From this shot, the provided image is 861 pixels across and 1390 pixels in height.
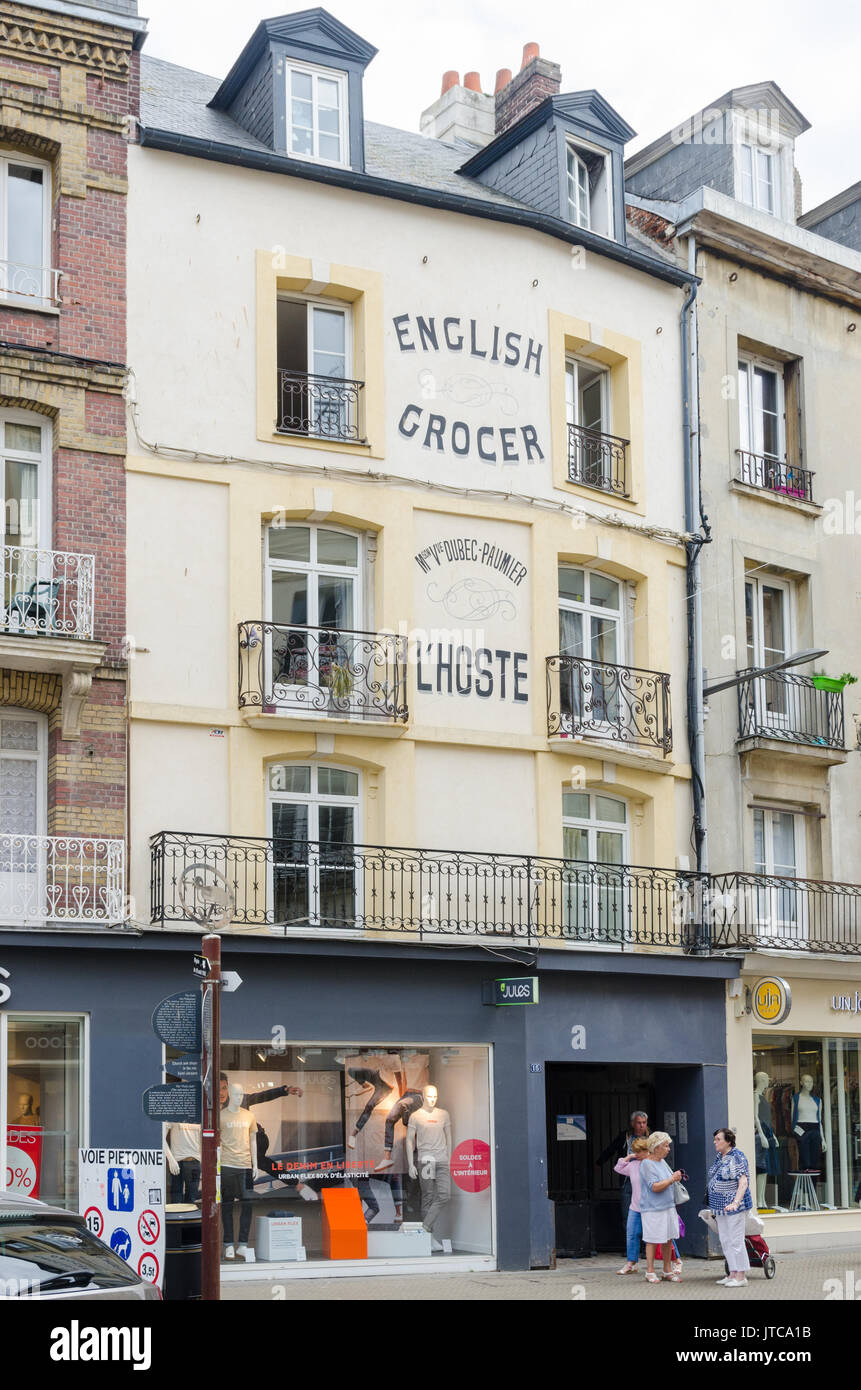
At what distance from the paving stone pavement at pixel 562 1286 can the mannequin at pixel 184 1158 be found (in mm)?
1010

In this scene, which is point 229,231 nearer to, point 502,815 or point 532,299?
point 532,299

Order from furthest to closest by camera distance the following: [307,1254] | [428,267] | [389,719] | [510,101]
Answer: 1. [510,101]
2. [428,267]
3. [389,719]
4. [307,1254]

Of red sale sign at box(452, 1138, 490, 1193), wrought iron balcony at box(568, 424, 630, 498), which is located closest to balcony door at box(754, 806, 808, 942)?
wrought iron balcony at box(568, 424, 630, 498)

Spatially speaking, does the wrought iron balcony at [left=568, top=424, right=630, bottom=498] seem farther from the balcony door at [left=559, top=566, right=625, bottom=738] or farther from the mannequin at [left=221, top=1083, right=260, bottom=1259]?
the mannequin at [left=221, top=1083, right=260, bottom=1259]

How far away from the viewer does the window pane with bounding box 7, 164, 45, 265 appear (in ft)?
60.6

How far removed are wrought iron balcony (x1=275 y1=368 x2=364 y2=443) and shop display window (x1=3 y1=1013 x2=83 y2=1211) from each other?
7.25m

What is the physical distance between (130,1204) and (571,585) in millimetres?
11137

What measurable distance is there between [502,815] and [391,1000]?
9.09ft

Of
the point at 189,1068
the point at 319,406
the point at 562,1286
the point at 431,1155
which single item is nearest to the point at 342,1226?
the point at 431,1155

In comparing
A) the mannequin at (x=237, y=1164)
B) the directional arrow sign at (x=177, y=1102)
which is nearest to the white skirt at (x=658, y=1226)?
the mannequin at (x=237, y=1164)

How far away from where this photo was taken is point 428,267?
67.9 ft

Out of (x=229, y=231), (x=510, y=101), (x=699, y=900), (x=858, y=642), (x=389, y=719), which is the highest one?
(x=510, y=101)

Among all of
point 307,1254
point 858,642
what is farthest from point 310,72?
point 307,1254

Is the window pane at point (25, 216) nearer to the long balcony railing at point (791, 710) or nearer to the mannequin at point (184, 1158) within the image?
the mannequin at point (184, 1158)
